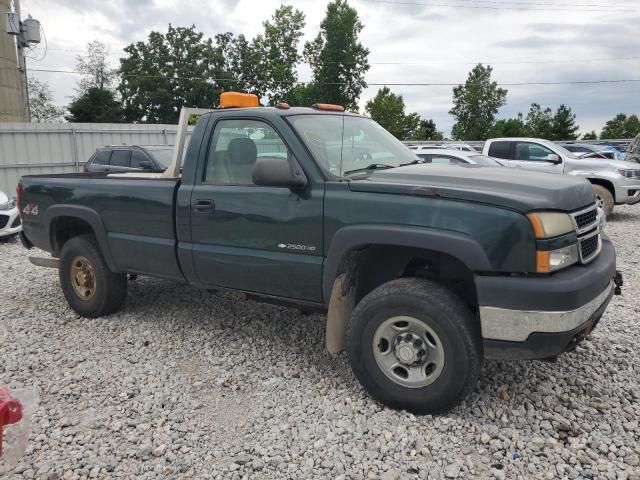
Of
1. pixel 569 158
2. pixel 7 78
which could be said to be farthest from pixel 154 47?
pixel 569 158

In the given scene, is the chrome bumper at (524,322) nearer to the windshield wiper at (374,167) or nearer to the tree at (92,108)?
the windshield wiper at (374,167)

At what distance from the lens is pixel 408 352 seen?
305cm

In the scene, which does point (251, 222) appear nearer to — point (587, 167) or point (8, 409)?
point (8, 409)

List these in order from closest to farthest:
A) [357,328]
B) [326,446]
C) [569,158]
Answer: [326,446], [357,328], [569,158]

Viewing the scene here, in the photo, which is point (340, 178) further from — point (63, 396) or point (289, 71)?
point (289, 71)

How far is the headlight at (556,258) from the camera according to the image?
2.71m

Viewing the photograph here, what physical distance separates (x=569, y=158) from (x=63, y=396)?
35.8 feet

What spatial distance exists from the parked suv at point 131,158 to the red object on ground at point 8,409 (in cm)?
890

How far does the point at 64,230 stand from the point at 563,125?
57.7m

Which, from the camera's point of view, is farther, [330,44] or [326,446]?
[330,44]

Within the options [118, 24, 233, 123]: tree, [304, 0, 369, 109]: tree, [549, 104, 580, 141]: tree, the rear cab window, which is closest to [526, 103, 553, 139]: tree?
[549, 104, 580, 141]: tree

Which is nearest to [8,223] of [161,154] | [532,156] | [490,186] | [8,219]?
[8,219]

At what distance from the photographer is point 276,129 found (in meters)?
3.65

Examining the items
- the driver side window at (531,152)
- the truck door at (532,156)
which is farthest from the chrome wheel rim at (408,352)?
the driver side window at (531,152)
